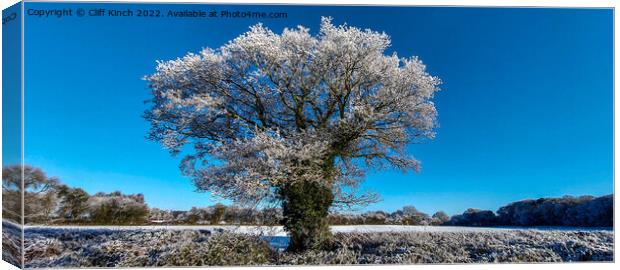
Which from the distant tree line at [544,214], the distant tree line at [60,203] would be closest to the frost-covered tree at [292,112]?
the distant tree line at [60,203]

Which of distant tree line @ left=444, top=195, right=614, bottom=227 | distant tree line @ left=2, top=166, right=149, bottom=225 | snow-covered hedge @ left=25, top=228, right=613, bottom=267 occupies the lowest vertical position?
snow-covered hedge @ left=25, top=228, right=613, bottom=267

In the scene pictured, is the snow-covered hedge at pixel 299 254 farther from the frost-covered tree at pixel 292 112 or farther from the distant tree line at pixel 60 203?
the frost-covered tree at pixel 292 112

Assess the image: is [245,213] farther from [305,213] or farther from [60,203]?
[60,203]

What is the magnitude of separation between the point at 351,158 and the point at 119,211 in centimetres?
489

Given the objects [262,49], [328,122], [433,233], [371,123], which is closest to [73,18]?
[262,49]

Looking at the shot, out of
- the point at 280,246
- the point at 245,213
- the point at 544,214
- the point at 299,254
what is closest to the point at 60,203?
the point at 245,213

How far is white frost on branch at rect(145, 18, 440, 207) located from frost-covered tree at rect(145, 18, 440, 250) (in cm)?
2

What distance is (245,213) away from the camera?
428 inches

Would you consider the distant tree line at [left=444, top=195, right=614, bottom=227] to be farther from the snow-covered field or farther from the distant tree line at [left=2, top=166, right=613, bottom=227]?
the snow-covered field

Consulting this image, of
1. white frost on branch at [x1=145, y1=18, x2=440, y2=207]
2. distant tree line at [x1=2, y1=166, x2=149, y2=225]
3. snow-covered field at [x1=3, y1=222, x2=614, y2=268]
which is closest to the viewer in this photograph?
distant tree line at [x1=2, y1=166, x2=149, y2=225]

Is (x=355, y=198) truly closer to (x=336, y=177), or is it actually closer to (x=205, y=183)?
(x=336, y=177)

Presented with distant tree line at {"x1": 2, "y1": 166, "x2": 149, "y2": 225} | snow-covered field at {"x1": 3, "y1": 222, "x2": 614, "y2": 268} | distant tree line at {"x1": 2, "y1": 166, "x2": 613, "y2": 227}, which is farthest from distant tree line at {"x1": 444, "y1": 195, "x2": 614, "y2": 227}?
distant tree line at {"x1": 2, "y1": 166, "x2": 149, "y2": 225}

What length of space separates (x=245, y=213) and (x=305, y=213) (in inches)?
45.1

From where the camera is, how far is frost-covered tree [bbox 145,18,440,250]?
412 inches
